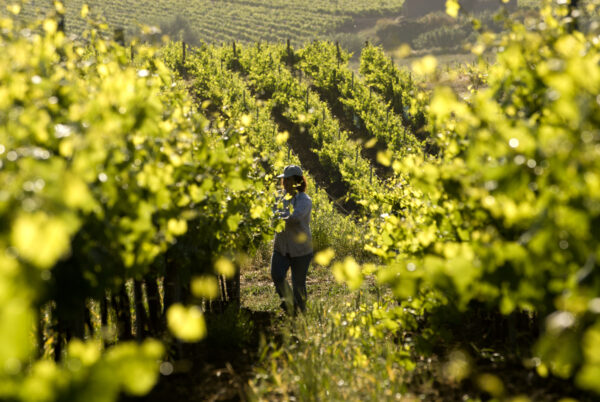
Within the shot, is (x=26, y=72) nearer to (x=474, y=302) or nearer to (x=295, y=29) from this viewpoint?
(x=474, y=302)

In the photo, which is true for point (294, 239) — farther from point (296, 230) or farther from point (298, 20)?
point (298, 20)

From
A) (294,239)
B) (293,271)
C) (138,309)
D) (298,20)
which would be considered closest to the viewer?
(138,309)

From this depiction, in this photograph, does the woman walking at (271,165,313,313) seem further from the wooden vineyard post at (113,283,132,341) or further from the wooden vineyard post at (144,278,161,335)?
the wooden vineyard post at (113,283,132,341)

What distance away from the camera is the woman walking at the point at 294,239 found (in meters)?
5.79

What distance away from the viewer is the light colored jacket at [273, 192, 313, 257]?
5.78 m

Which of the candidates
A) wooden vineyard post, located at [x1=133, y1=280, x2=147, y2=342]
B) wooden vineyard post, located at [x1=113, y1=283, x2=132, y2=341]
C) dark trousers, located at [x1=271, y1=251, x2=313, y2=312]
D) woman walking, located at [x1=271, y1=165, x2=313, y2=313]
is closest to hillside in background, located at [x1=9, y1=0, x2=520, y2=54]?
woman walking, located at [x1=271, y1=165, x2=313, y2=313]

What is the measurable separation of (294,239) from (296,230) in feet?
0.32

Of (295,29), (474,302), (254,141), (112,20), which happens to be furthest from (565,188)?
(295,29)

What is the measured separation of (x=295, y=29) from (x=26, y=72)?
56.7m

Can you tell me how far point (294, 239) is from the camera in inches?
228

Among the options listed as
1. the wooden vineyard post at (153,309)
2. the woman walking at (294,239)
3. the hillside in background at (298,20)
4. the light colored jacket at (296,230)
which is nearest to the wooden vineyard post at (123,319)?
the wooden vineyard post at (153,309)

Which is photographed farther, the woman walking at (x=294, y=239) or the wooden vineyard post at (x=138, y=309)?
the woman walking at (x=294, y=239)

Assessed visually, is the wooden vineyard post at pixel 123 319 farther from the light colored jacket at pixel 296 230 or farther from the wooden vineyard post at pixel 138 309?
the light colored jacket at pixel 296 230

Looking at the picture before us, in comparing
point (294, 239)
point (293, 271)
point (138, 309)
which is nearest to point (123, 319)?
point (138, 309)
